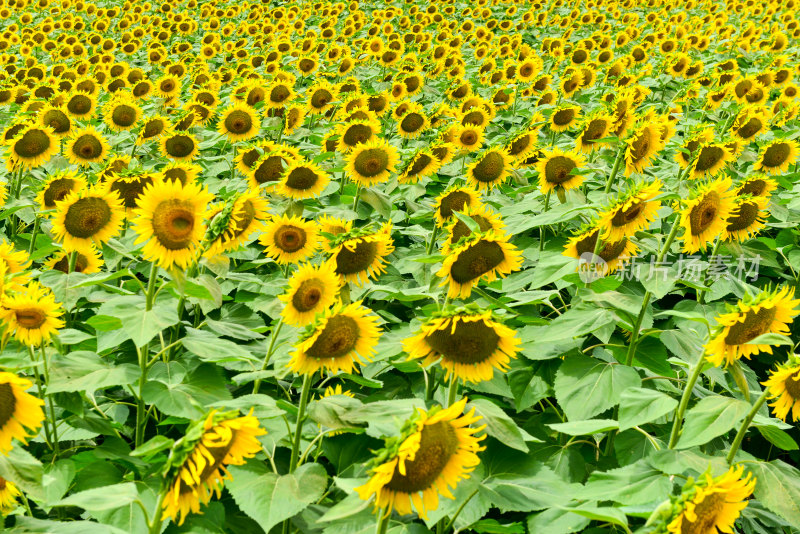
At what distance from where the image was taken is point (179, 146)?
540cm

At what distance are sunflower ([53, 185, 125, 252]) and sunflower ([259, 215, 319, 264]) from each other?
716 millimetres

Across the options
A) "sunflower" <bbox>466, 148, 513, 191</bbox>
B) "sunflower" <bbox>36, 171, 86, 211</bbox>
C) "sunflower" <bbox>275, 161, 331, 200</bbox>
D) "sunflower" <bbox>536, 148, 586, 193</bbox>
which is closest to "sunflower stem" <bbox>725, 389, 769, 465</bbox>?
"sunflower" <bbox>536, 148, 586, 193</bbox>

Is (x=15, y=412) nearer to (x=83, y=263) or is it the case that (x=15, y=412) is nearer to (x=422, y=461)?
(x=422, y=461)

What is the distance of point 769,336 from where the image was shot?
1981 millimetres

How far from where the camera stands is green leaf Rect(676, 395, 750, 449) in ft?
7.39

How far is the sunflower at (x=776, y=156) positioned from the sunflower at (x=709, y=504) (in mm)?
3813

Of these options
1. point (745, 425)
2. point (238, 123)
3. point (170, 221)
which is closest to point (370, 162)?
point (238, 123)

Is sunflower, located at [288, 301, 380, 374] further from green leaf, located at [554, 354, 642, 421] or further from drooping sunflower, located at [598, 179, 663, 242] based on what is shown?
drooping sunflower, located at [598, 179, 663, 242]

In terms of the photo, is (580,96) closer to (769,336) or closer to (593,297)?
(593,297)

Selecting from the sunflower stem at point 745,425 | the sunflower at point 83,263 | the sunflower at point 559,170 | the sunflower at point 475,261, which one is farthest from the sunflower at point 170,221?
the sunflower at point 559,170

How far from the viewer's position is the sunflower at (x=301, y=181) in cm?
432

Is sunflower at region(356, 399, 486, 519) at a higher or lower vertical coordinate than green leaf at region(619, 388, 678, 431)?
higher

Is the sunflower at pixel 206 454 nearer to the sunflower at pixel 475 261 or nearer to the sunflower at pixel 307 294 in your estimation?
the sunflower at pixel 307 294

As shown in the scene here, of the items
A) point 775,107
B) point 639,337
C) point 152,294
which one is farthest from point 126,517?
point 775,107
